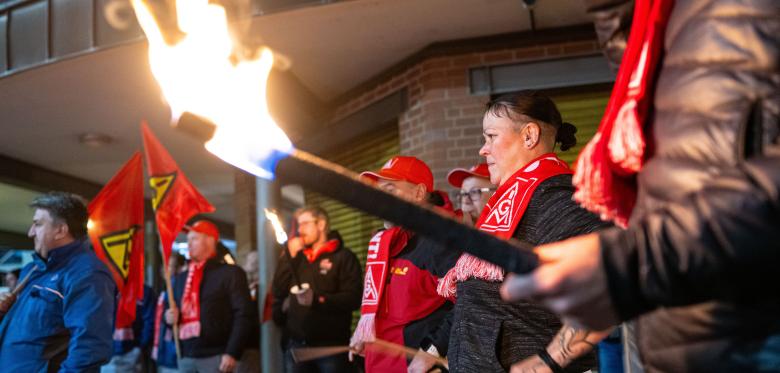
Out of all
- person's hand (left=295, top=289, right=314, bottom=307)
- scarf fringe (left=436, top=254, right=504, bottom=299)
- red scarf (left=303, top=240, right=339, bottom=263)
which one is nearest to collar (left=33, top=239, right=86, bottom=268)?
person's hand (left=295, top=289, right=314, bottom=307)

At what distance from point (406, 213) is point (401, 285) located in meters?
3.17

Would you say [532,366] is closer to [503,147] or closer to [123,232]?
[503,147]

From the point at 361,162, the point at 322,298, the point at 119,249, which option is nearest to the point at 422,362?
the point at 322,298

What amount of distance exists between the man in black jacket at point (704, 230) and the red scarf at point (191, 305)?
642 cm

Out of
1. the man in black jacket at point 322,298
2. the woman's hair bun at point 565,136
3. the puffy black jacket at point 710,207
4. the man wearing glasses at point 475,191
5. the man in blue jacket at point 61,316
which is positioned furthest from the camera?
the man in black jacket at point 322,298

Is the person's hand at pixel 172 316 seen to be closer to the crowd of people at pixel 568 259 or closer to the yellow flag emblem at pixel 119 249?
the crowd of people at pixel 568 259

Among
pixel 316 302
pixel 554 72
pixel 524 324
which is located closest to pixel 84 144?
pixel 316 302

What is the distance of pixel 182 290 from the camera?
7.77 m

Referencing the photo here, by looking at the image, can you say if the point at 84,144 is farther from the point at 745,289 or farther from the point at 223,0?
the point at 745,289

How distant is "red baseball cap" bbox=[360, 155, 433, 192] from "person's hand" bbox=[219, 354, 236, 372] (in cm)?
317

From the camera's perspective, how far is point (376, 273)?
4.54m

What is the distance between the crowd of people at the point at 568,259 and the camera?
1.15 metres

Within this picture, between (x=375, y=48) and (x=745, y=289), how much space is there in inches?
253

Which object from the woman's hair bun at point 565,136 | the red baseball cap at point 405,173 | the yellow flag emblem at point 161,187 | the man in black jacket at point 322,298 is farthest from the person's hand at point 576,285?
the yellow flag emblem at point 161,187
